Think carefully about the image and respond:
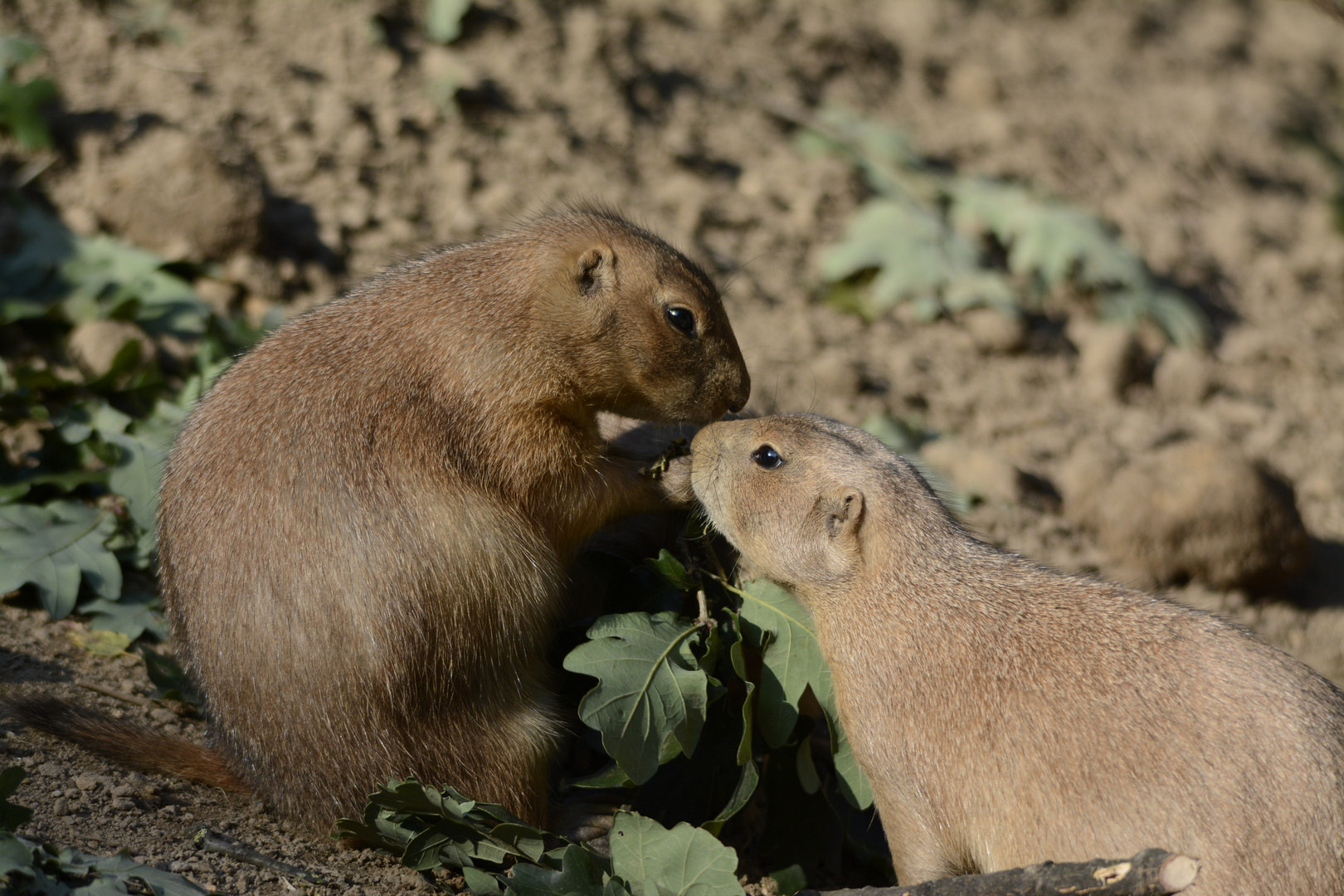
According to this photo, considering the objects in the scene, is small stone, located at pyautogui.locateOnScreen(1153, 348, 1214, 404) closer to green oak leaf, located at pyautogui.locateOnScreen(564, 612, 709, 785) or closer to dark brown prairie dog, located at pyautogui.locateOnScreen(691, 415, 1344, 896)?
dark brown prairie dog, located at pyautogui.locateOnScreen(691, 415, 1344, 896)

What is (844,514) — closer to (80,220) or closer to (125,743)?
(125,743)

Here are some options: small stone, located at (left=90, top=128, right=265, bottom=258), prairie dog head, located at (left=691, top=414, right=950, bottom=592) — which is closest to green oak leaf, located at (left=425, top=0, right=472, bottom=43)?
small stone, located at (left=90, top=128, right=265, bottom=258)

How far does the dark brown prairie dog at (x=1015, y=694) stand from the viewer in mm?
3512

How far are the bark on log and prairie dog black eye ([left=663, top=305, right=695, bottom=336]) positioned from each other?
89.1 inches

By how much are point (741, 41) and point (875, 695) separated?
21.8ft

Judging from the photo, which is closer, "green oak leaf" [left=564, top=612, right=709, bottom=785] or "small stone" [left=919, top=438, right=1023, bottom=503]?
"green oak leaf" [left=564, top=612, right=709, bottom=785]

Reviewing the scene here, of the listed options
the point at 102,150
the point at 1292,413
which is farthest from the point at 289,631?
the point at 1292,413

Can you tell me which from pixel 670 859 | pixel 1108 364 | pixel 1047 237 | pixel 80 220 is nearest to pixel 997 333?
pixel 1108 364

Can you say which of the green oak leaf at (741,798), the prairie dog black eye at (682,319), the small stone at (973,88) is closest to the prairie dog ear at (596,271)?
the prairie dog black eye at (682,319)

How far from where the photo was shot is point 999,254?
8.40 meters

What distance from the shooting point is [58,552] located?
476 centimetres

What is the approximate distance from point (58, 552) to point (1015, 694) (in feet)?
12.5

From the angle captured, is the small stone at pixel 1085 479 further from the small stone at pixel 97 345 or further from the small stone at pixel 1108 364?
the small stone at pixel 97 345

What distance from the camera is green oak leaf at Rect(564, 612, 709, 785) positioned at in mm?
3996
